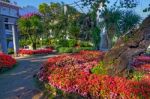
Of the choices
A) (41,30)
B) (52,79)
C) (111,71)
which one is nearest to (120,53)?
(111,71)

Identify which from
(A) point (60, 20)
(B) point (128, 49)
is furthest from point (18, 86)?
(A) point (60, 20)

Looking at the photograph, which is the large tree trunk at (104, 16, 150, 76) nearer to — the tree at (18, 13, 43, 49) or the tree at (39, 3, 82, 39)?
the tree at (18, 13, 43, 49)

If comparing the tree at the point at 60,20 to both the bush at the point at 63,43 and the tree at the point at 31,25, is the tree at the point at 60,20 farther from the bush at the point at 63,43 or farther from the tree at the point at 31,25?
the tree at the point at 31,25

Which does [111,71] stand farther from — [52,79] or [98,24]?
[98,24]

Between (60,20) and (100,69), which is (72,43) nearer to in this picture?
(60,20)

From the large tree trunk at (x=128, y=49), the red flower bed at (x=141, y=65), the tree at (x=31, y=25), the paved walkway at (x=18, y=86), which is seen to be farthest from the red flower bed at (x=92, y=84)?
the tree at (x=31, y=25)

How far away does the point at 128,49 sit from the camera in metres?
9.48

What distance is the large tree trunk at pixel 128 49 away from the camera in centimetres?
927

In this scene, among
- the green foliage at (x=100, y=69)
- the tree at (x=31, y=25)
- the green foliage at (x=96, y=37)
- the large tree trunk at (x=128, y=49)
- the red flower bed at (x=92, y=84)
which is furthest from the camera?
the tree at (x=31, y=25)

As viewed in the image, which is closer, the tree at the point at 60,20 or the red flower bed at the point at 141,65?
the red flower bed at the point at 141,65

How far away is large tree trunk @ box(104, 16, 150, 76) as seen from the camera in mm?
9266

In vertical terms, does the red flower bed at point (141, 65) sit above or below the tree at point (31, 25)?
below

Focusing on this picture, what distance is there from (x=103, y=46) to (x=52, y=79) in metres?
21.3

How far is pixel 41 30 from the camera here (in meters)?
36.3
